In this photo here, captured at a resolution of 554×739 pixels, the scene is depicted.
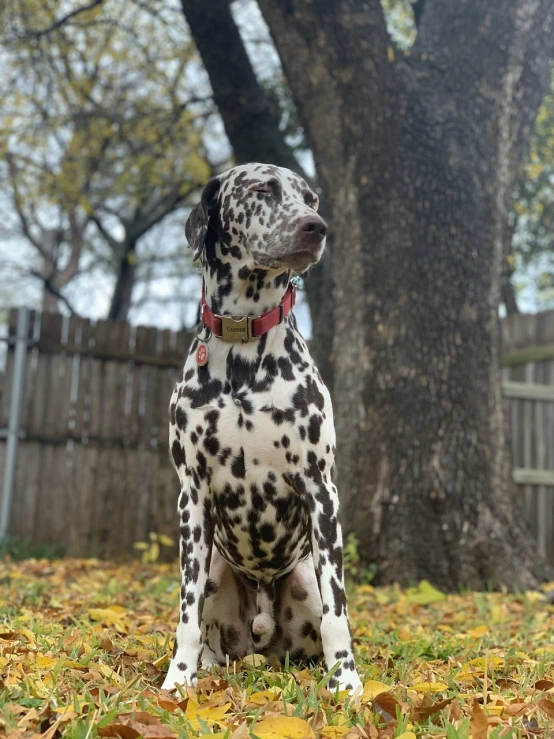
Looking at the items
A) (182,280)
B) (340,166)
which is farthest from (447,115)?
(182,280)

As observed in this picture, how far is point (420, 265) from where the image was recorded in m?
6.21

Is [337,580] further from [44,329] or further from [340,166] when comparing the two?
[44,329]

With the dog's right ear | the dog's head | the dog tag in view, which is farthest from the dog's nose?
the dog tag

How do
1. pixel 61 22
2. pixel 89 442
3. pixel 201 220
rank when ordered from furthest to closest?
pixel 89 442 < pixel 61 22 < pixel 201 220

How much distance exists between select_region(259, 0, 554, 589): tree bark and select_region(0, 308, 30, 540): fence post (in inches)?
151

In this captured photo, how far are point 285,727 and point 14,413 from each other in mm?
6852

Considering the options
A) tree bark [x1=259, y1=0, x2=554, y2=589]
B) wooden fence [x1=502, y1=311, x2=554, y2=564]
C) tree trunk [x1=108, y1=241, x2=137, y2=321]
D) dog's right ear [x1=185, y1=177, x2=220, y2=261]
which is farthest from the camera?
tree trunk [x1=108, y1=241, x2=137, y2=321]

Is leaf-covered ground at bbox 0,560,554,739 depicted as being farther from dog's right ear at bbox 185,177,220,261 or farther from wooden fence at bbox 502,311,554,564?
wooden fence at bbox 502,311,554,564

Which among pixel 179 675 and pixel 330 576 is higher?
pixel 330 576

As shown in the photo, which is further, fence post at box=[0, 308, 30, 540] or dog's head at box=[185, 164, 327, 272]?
fence post at box=[0, 308, 30, 540]

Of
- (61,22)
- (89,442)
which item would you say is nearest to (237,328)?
(89,442)

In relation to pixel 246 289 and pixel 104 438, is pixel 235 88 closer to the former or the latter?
pixel 104 438

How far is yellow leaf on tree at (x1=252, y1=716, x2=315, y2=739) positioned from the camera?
2223mm

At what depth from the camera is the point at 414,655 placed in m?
3.58
